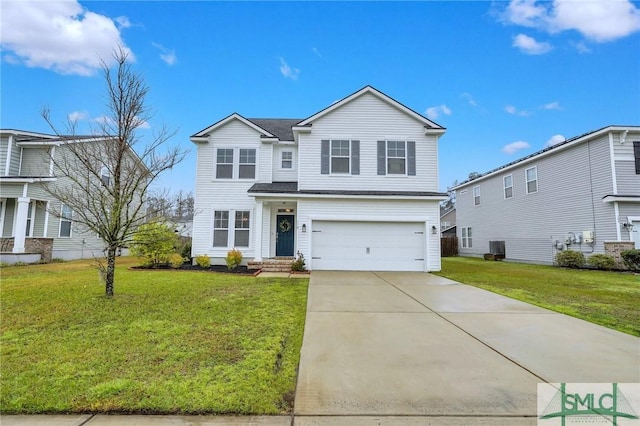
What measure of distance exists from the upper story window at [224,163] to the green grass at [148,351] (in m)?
7.53

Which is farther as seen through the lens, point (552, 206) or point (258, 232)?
point (552, 206)

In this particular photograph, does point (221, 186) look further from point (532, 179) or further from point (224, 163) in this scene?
point (532, 179)

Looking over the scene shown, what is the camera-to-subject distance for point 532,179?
58.9ft

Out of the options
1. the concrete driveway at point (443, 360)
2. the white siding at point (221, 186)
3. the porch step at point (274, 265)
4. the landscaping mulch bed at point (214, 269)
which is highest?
the white siding at point (221, 186)

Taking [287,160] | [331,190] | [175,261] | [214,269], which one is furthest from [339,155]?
[175,261]

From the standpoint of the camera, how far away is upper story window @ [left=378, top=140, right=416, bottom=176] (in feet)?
43.4

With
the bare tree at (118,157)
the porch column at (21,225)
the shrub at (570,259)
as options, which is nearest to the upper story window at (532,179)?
the shrub at (570,259)

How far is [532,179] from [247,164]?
53.4 feet

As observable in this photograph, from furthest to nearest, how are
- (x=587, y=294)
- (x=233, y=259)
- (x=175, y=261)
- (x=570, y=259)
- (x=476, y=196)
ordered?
(x=476, y=196) → (x=570, y=259) → (x=175, y=261) → (x=233, y=259) → (x=587, y=294)

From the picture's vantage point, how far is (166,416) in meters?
2.54

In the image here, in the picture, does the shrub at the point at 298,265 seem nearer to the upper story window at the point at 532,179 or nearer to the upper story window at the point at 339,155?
the upper story window at the point at 339,155

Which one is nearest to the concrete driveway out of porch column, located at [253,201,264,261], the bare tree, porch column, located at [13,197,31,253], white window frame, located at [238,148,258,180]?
the bare tree

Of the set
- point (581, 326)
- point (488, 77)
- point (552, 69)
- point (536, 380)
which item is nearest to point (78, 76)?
point (536, 380)

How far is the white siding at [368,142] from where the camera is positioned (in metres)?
13.2
